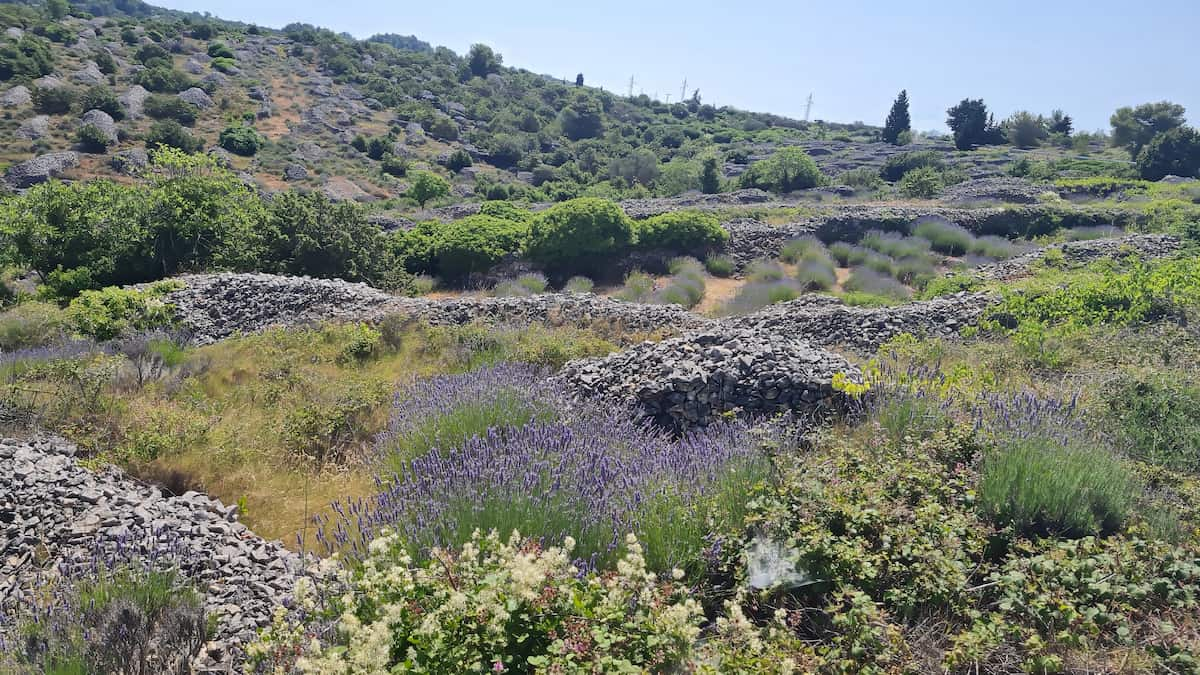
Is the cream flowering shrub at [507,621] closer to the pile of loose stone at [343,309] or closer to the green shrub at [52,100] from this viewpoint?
the pile of loose stone at [343,309]

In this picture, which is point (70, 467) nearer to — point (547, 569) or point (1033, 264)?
point (547, 569)

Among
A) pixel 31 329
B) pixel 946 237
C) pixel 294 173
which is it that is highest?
pixel 946 237

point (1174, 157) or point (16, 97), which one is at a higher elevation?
point (1174, 157)

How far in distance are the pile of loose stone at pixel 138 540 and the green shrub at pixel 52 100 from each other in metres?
45.9

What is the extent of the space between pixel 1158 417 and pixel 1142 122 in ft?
185

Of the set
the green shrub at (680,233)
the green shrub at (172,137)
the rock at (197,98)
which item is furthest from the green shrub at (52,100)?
the green shrub at (680,233)

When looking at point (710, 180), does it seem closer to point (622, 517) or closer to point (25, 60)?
point (622, 517)

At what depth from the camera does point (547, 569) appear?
2.18 meters

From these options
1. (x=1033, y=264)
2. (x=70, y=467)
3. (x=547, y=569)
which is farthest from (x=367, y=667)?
(x=1033, y=264)

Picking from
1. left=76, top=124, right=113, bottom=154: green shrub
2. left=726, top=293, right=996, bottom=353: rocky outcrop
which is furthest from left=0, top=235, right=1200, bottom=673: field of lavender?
left=76, top=124, right=113, bottom=154: green shrub

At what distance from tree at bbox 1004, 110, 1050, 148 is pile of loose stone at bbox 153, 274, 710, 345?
2047 inches

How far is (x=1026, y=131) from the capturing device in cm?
4912

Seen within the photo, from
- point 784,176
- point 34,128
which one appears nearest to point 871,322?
point 784,176

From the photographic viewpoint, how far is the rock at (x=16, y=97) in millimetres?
36406
